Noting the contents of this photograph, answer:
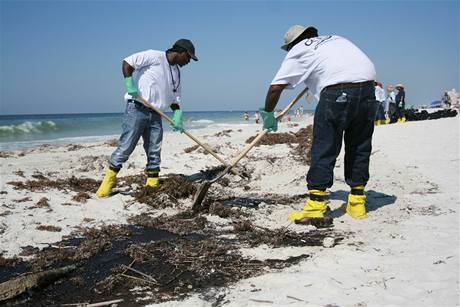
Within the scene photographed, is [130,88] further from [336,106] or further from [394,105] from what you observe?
[394,105]

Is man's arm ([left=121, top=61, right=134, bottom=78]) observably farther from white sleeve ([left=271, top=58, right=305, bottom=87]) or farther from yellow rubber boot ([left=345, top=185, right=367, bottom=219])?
yellow rubber boot ([left=345, top=185, right=367, bottom=219])

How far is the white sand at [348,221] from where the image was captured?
2.38 meters

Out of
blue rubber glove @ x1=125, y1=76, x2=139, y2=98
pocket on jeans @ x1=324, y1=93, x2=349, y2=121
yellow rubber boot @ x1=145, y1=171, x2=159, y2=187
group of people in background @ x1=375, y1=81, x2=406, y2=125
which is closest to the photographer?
pocket on jeans @ x1=324, y1=93, x2=349, y2=121

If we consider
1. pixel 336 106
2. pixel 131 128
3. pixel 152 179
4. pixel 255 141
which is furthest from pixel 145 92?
pixel 336 106

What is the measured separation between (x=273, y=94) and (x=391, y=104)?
46.1 feet

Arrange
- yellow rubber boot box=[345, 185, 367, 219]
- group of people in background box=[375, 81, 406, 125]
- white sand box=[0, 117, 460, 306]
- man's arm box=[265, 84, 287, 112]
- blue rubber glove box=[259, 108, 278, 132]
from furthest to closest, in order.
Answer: group of people in background box=[375, 81, 406, 125], blue rubber glove box=[259, 108, 278, 132], yellow rubber boot box=[345, 185, 367, 219], man's arm box=[265, 84, 287, 112], white sand box=[0, 117, 460, 306]

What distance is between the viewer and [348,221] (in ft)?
13.0

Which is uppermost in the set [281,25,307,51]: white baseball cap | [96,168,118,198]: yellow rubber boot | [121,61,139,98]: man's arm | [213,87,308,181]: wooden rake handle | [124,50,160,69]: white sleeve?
[281,25,307,51]: white baseball cap

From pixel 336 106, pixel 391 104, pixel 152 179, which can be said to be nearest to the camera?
pixel 336 106

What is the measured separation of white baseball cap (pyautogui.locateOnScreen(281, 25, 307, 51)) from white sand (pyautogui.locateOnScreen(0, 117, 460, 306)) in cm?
192

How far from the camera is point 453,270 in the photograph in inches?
103

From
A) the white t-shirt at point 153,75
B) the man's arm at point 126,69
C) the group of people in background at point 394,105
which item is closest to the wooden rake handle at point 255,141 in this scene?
the white t-shirt at point 153,75

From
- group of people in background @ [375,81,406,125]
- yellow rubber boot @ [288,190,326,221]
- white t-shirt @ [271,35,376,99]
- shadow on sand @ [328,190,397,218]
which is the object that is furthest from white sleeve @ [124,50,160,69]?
group of people in background @ [375,81,406,125]

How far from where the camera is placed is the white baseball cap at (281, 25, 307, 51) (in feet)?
12.8
